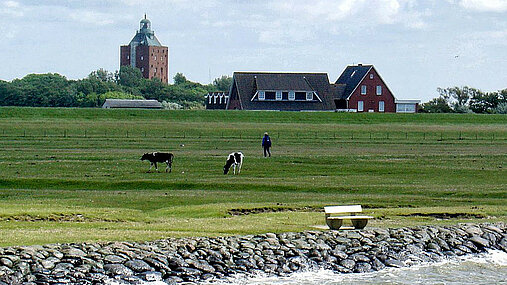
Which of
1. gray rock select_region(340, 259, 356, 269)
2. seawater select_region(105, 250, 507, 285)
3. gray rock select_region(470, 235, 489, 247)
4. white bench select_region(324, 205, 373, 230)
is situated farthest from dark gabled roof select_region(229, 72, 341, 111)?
gray rock select_region(340, 259, 356, 269)

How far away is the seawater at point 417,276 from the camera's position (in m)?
23.6

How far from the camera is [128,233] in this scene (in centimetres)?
2508

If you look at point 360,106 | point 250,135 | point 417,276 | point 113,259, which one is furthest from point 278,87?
point 113,259

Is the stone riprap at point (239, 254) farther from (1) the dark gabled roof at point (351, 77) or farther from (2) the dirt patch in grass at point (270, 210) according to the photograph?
(1) the dark gabled roof at point (351, 77)

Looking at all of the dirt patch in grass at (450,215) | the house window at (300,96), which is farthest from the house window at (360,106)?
the dirt patch in grass at (450,215)

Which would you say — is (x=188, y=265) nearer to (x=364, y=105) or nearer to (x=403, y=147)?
(x=403, y=147)

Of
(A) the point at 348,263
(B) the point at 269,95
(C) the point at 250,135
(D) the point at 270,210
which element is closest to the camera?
(A) the point at 348,263

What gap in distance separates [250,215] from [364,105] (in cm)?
9388

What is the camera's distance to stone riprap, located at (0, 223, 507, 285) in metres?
21.8

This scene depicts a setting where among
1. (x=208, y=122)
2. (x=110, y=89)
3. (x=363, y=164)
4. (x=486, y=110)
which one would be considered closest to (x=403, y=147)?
(x=363, y=164)

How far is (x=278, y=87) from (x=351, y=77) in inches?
465

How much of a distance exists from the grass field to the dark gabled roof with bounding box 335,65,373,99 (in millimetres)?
25429

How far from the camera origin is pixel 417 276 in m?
24.6

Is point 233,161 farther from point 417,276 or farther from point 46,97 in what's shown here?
point 46,97
